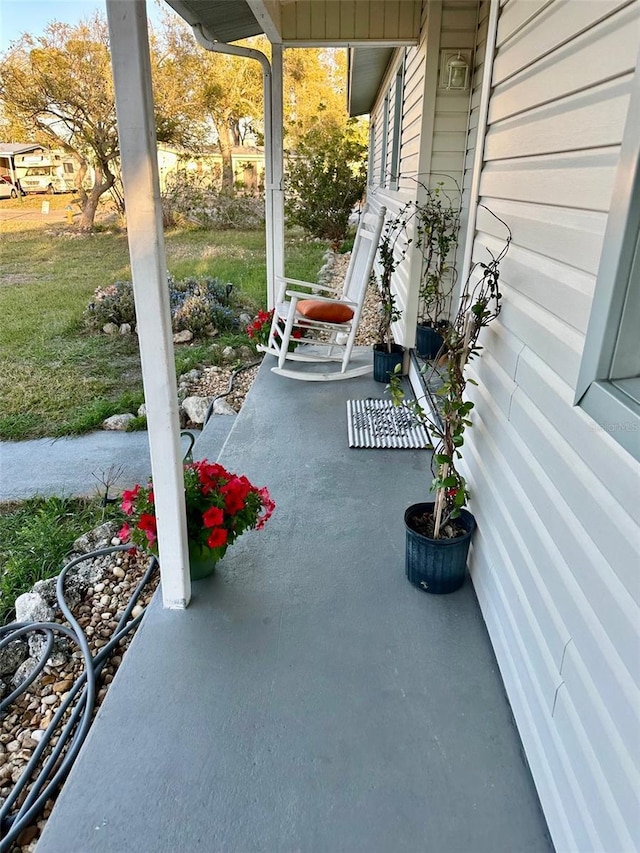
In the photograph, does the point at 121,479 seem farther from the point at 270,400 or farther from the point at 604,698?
the point at 604,698

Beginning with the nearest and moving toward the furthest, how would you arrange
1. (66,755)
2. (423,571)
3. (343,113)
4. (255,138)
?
(66,755) < (423,571) < (255,138) < (343,113)

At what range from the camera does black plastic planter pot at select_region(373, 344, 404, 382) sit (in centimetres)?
387

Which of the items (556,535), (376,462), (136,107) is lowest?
(376,462)

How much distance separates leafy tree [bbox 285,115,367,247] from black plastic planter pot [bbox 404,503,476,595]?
1055 centimetres

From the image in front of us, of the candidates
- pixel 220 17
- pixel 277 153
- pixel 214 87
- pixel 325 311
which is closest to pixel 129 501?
pixel 325 311

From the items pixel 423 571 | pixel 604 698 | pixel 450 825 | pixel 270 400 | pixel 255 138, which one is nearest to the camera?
pixel 604 698

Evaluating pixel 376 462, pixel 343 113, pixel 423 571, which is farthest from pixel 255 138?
pixel 423 571

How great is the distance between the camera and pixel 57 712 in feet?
5.38

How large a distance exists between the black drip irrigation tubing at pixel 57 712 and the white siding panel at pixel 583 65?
196cm

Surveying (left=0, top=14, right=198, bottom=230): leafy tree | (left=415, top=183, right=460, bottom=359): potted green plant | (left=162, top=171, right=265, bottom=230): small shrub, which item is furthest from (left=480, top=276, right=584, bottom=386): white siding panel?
(left=162, top=171, right=265, bottom=230): small shrub

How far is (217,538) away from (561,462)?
1099 millimetres

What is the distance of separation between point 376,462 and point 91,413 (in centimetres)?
212

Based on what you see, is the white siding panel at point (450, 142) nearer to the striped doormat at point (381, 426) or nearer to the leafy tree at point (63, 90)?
the striped doormat at point (381, 426)

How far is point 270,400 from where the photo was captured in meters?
3.67
